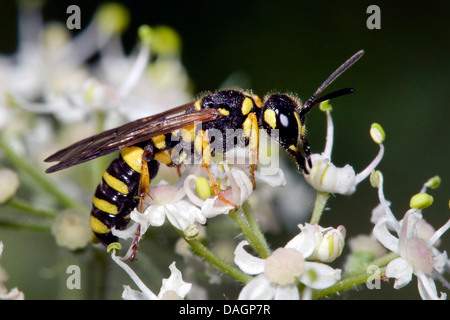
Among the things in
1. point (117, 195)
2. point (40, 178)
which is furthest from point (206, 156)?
point (40, 178)

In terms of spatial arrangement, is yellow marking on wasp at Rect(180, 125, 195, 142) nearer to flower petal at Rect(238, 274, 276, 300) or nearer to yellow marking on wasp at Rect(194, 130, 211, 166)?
yellow marking on wasp at Rect(194, 130, 211, 166)

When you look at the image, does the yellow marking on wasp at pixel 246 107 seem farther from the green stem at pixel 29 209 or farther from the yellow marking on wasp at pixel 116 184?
the green stem at pixel 29 209

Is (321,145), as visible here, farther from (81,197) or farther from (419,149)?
(81,197)

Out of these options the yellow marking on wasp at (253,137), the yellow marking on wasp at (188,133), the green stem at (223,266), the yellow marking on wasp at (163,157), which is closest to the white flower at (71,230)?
the yellow marking on wasp at (163,157)

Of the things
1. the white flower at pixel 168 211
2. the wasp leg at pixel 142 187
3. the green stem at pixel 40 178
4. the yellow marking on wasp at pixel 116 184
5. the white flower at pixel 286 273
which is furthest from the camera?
the green stem at pixel 40 178

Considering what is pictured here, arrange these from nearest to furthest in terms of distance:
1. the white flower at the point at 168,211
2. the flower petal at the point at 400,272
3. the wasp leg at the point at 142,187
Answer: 1. the flower petal at the point at 400,272
2. the white flower at the point at 168,211
3. the wasp leg at the point at 142,187

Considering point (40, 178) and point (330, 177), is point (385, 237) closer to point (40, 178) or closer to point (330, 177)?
point (330, 177)

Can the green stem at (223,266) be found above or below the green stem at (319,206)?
below
